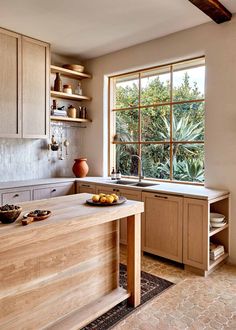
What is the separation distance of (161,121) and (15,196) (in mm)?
2163

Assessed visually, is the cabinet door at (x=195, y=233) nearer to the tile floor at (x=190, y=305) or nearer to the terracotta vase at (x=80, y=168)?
the tile floor at (x=190, y=305)

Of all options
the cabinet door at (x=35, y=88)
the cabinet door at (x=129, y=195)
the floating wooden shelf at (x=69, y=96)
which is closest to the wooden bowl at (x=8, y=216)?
the cabinet door at (x=129, y=195)

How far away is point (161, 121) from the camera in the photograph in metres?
3.87

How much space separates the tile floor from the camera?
2.02 m

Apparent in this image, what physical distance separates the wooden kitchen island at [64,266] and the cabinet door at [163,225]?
885mm

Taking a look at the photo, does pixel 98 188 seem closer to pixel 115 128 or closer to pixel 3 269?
pixel 115 128

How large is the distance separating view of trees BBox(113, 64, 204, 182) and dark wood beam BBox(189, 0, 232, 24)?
74 cm

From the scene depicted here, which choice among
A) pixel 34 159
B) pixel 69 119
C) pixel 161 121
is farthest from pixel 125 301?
pixel 69 119

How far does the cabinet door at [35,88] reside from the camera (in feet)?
11.8

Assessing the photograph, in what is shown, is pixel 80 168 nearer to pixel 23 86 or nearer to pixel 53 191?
pixel 53 191

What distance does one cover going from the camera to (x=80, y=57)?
4.53m

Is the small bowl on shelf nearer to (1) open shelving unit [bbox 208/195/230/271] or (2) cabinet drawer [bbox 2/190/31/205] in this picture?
(2) cabinet drawer [bbox 2/190/31/205]

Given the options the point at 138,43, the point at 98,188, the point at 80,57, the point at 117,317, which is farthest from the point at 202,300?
the point at 80,57

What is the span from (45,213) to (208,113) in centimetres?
235
